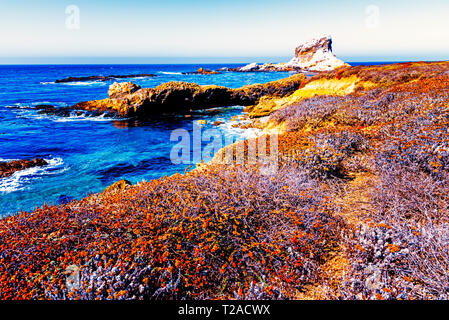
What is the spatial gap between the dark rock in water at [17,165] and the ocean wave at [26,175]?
354mm

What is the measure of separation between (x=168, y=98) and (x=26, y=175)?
820 inches

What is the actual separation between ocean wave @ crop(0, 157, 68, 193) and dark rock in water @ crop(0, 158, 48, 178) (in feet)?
1.16

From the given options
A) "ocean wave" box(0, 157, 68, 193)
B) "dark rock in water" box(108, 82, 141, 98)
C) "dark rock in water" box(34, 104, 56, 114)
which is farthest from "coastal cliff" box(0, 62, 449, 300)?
"dark rock in water" box(34, 104, 56, 114)

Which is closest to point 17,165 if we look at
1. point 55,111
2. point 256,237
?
point 256,237

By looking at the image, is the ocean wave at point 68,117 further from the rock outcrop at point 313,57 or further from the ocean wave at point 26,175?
the rock outcrop at point 313,57

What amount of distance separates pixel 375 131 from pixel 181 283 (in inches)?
308

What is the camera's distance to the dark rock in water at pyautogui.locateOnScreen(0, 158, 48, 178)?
1295 cm

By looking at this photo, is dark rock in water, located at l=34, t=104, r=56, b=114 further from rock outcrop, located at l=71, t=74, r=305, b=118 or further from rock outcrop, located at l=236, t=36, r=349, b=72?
rock outcrop, located at l=236, t=36, r=349, b=72

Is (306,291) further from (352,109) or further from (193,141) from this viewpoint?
(193,141)

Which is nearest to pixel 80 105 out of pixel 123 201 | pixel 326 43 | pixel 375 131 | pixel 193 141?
pixel 193 141

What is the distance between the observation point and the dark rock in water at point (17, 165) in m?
12.9

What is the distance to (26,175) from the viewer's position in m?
12.6

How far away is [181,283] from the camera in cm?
Answer: 330

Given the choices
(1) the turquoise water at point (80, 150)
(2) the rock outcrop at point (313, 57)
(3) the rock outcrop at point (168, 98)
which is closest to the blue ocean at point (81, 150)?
(1) the turquoise water at point (80, 150)
